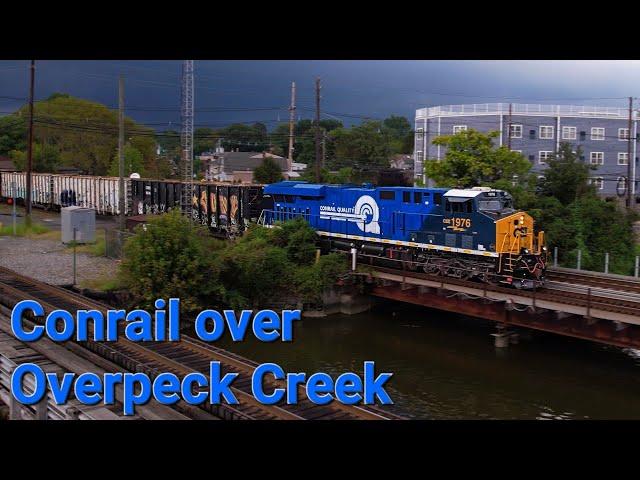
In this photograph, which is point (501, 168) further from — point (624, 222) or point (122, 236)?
point (122, 236)

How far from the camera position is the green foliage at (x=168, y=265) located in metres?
22.2

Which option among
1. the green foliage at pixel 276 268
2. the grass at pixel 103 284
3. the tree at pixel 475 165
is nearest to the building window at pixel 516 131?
the tree at pixel 475 165

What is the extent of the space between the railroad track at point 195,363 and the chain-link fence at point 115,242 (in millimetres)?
8429

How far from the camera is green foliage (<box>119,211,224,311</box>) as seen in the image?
22.2 metres

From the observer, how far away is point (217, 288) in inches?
907

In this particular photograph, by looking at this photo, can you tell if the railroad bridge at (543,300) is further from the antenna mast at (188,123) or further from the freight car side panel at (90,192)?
the freight car side panel at (90,192)

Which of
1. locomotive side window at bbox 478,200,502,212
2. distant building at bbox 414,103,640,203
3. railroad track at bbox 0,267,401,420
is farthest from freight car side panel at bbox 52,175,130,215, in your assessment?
locomotive side window at bbox 478,200,502,212

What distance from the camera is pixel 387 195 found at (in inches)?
996

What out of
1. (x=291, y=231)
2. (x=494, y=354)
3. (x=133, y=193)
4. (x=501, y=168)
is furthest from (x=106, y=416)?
(x=133, y=193)

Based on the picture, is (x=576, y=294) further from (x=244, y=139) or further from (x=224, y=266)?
(x=244, y=139)

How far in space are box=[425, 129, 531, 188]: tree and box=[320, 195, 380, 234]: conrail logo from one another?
7.02m

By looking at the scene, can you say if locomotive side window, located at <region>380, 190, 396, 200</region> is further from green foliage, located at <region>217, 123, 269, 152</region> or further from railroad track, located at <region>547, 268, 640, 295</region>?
green foliage, located at <region>217, 123, 269, 152</region>

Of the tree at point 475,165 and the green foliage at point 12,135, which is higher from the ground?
the green foliage at point 12,135

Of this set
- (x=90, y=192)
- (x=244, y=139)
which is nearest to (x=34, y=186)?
(x=90, y=192)
